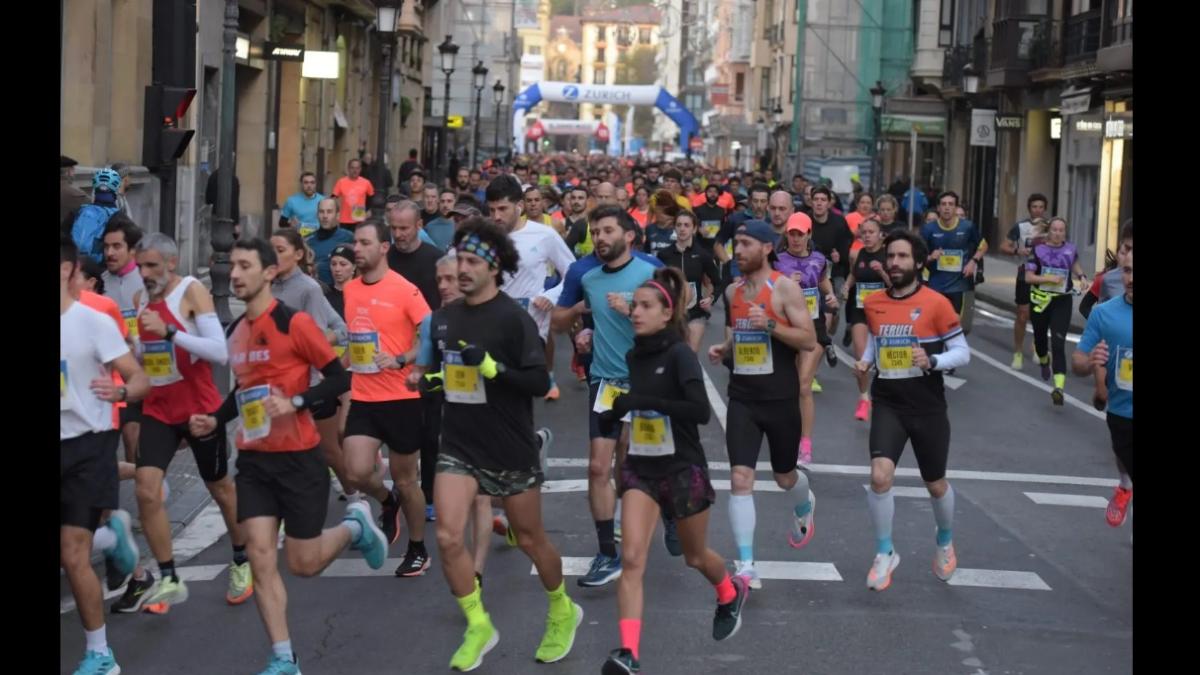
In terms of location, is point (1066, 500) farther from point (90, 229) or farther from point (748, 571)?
point (90, 229)

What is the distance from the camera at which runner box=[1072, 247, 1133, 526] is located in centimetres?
910

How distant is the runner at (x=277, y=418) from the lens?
293 inches

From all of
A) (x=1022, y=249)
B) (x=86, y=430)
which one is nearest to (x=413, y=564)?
(x=86, y=430)

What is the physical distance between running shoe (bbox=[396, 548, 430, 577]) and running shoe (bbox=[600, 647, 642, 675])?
238 centimetres

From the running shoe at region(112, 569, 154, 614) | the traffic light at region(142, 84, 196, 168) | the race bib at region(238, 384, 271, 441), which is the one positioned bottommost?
the running shoe at region(112, 569, 154, 614)

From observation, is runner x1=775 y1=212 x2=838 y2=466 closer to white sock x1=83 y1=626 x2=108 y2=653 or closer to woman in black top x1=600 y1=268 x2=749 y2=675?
woman in black top x1=600 y1=268 x2=749 y2=675

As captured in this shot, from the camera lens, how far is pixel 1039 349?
1845cm

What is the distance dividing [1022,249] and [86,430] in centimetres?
1415

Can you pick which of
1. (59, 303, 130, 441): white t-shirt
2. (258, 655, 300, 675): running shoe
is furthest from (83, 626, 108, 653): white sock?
(59, 303, 130, 441): white t-shirt
